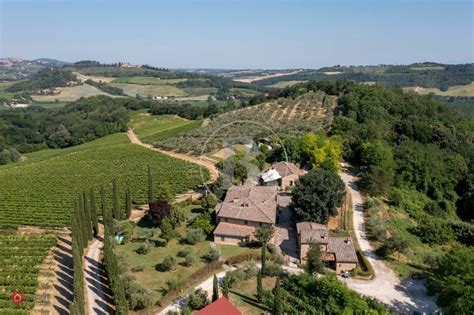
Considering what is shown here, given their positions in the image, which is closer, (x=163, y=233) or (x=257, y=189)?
(x=163, y=233)

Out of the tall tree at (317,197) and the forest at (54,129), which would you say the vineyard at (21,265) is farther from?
the forest at (54,129)

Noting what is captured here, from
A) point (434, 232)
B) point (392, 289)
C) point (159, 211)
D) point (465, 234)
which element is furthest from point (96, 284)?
point (465, 234)

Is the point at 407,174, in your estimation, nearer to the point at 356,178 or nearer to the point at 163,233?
the point at 356,178

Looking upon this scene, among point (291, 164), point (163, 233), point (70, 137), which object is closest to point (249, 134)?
point (291, 164)

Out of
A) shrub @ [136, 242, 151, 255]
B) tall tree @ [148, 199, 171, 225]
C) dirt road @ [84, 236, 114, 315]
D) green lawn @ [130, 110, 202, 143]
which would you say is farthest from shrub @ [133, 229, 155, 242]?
green lawn @ [130, 110, 202, 143]

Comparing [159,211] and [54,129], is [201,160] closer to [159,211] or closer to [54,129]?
[159,211]

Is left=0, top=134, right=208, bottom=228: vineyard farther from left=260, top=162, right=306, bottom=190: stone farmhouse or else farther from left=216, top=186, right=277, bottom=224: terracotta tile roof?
left=216, top=186, right=277, bottom=224: terracotta tile roof

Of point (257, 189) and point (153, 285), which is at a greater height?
point (257, 189)

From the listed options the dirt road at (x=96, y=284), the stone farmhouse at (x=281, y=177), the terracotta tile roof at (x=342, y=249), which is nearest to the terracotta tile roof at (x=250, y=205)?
the stone farmhouse at (x=281, y=177)
